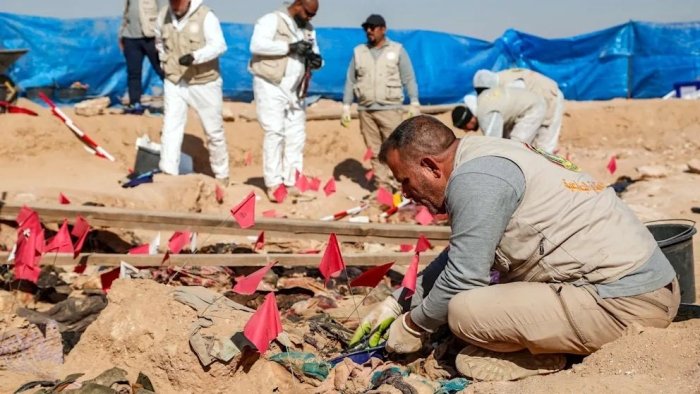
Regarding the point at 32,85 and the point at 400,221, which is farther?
the point at 32,85

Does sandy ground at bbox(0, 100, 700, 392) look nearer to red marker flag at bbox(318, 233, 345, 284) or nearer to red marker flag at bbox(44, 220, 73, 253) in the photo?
red marker flag at bbox(44, 220, 73, 253)

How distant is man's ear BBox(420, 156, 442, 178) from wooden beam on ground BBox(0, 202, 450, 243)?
293 centimetres

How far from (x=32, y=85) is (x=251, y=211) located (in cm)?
879

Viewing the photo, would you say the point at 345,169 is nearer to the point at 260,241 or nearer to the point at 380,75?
the point at 380,75

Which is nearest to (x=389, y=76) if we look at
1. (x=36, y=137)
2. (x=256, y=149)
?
(x=256, y=149)

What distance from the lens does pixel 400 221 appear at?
9.09 m

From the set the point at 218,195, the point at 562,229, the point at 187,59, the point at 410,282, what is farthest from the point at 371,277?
the point at 187,59

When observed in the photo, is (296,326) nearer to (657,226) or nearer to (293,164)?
(657,226)

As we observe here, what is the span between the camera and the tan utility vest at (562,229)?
12.0 feet

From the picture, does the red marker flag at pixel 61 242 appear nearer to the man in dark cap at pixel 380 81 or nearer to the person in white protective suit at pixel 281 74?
the person in white protective suit at pixel 281 74

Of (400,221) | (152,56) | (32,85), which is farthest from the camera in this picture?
(32,85)

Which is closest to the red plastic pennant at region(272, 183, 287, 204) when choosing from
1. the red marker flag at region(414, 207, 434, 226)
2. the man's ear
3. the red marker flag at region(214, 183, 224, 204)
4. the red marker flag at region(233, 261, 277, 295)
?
the red marker flag at region(214, 183, 224, 204)

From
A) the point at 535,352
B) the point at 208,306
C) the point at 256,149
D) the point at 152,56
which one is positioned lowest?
the point at 256,149

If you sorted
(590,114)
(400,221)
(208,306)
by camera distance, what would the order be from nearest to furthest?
(208,306), (400,221), (590,114)
